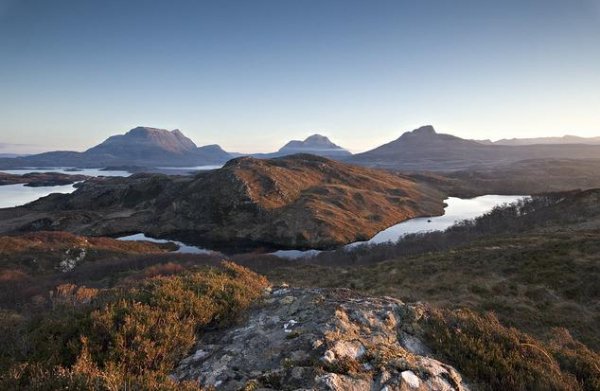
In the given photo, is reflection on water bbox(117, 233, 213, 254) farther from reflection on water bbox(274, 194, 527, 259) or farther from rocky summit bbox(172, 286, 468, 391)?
rocky summit bbox(172, 286, 468, 391)

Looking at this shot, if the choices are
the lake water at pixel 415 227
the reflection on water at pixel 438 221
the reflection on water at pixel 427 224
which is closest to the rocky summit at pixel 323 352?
the lake water at pixel 415 227

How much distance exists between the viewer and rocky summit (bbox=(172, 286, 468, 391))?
7445mm

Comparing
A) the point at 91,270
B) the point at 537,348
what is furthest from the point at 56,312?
the point at 91,270

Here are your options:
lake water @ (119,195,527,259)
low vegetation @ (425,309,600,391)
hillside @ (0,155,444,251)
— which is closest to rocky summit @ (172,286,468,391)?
low vegetation @ (425,309,600,391)

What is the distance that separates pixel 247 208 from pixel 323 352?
117517mm

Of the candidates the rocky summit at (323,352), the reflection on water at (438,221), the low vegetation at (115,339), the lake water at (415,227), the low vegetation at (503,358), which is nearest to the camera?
the low vegetation at (115,339)

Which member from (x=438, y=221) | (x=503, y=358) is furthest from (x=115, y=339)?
(x=438, y=221)

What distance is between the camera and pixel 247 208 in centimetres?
12431

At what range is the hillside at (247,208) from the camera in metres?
109

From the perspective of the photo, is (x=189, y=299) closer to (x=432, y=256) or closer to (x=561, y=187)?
(x=432, y=256)

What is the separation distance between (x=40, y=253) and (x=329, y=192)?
9710cm

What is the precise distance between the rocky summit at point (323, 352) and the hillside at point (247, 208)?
87795 mm

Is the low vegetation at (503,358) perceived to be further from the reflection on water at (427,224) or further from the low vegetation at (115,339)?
the reflection on water at (427,224)

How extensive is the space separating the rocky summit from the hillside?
8779 centimetres
